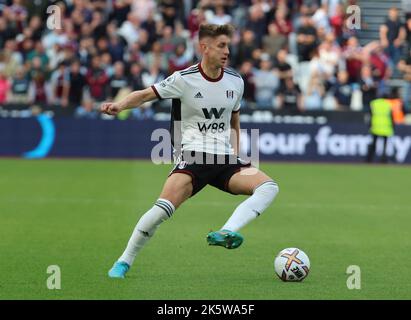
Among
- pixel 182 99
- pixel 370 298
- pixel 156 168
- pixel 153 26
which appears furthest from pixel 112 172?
pixel 370 298

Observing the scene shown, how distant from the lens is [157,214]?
8.74m

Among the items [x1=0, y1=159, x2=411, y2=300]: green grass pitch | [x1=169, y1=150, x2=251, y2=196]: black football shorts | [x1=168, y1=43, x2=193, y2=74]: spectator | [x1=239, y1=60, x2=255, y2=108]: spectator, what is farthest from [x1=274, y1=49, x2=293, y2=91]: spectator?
[x1=169, y1=150, x2=251, y2=196]: black football shorts

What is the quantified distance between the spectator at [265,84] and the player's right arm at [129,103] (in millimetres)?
17004

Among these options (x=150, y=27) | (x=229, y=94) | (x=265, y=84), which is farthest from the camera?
(x=150, y=27)

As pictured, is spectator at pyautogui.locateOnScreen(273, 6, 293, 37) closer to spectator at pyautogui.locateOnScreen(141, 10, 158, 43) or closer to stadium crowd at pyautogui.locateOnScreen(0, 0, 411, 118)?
stadium crowd at pyautogui.locateOnScreen(0, 0, 411, 118)

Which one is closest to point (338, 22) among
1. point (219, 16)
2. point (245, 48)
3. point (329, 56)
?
point (329, 56)

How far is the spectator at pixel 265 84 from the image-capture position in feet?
84.7

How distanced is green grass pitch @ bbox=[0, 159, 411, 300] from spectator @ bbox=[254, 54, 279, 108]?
4.53 metres

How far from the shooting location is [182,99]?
358 inches

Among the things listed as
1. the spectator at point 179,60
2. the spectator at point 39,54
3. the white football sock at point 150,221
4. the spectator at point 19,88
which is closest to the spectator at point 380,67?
the spectator at point 179,60

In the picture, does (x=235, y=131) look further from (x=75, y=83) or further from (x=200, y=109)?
(x=75, y=83)

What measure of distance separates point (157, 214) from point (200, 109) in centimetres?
108
